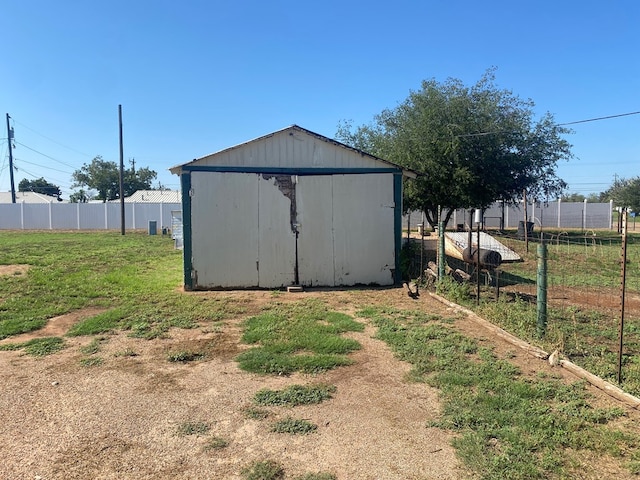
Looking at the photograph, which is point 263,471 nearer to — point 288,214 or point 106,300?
point 106,300

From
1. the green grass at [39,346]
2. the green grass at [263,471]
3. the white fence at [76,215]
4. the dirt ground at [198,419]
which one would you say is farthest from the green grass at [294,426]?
the white fence at [76,215]

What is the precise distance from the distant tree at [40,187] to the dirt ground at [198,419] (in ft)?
287

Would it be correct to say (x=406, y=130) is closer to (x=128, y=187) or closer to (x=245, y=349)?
(x=245, y=349)

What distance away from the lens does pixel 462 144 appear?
20.0m

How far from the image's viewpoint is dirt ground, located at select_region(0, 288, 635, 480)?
2.76 meters

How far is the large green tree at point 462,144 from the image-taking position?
20031 millimetres

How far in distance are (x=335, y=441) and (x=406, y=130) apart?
19201mm

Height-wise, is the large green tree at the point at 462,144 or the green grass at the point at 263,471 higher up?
the large green tree at the point at 462,144

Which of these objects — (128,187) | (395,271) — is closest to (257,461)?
(395,271)

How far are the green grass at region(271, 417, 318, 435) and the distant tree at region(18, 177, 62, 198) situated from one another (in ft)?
292

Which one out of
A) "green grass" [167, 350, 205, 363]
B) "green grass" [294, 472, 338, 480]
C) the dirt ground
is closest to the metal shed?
the dirt ground

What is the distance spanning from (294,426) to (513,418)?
1.56m

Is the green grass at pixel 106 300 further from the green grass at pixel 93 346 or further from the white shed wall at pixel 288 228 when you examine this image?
the white shed wall at pixel 288 228

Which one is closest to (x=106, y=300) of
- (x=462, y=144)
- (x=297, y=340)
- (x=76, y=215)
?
(x=297, y=340)
